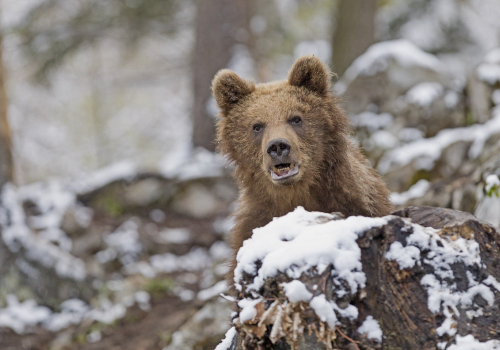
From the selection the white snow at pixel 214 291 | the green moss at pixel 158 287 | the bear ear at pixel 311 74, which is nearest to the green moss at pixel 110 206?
the green moss at pixel 158 287

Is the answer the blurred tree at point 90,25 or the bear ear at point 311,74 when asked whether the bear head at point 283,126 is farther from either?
the blurred tree at point 90,25

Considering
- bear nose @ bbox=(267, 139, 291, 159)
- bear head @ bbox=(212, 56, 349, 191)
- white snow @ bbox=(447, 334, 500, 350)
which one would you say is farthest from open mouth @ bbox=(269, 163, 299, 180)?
white snow @ bbox=(447, 334, 500, 350)

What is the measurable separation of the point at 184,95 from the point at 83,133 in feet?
16.9

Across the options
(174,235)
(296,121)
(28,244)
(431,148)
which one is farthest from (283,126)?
(174,235)

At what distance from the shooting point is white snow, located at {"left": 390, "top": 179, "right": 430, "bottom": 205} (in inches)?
259

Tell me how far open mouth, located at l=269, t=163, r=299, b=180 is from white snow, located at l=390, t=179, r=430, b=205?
9.12 feet

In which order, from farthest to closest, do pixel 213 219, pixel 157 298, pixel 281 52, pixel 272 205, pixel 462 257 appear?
1. pixel 281 52
2. pixel 213 219
3. pixel 157 298
4. pixel 272 205
5. pixel 462 257

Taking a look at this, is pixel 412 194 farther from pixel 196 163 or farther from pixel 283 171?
pixel 196 163

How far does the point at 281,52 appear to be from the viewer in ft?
52.6

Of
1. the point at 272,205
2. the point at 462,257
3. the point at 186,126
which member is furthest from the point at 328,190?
the point at 186,126

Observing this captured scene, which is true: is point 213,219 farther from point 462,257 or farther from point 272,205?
point 462,257

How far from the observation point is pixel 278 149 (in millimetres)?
4039

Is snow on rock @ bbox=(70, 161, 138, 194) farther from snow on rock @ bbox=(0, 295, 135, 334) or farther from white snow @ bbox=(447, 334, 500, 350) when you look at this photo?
white snow @ bbox=(447, 334, 500, 350)

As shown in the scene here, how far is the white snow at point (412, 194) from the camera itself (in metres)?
6.57
